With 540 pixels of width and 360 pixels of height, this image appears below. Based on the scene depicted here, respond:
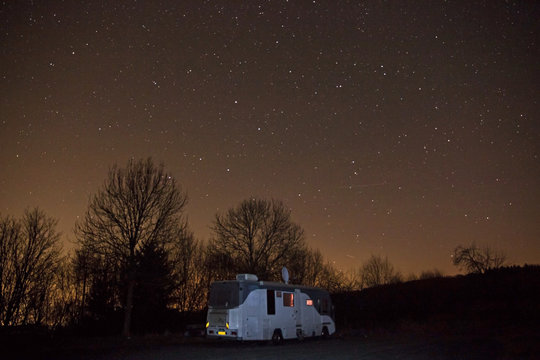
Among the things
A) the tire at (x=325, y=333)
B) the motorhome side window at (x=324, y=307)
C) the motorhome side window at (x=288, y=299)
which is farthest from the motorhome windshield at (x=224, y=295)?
the tire at (x=325, y=333)

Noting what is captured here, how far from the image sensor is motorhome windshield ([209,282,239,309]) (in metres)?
19.2

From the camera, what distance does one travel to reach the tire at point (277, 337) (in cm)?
2076

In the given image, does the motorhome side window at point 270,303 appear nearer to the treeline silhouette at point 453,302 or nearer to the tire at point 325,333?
the tire at point 325,333

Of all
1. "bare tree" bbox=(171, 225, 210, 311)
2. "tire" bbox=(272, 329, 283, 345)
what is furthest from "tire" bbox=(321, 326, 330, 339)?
"bare tree" bbox=(171, 225, 210, 311)

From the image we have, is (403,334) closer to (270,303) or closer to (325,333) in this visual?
(325,333)

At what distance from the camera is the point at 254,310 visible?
19.5 m

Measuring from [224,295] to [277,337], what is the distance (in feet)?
11.7

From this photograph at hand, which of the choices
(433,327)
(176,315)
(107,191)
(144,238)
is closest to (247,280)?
(144,238)

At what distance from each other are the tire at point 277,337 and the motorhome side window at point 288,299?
1352 mm

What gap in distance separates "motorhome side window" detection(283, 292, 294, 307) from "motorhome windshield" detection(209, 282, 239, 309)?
3.28 metres

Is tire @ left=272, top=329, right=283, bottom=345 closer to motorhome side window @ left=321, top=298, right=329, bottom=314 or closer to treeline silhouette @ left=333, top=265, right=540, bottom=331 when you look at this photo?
motorhome side window @ left=321, top=298, right=329, bottom=314

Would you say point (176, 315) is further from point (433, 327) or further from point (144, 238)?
point (433, 327)

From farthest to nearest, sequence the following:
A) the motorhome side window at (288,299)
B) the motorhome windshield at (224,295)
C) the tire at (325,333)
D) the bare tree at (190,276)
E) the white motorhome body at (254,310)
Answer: the bare tree at (190,276), the tire at (325,333), the motorhome side window at (288,299), the motorhome windshield at (224,295), the white motorhome body at (254,310)

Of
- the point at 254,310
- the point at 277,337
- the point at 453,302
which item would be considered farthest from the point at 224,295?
the point at 453,302
